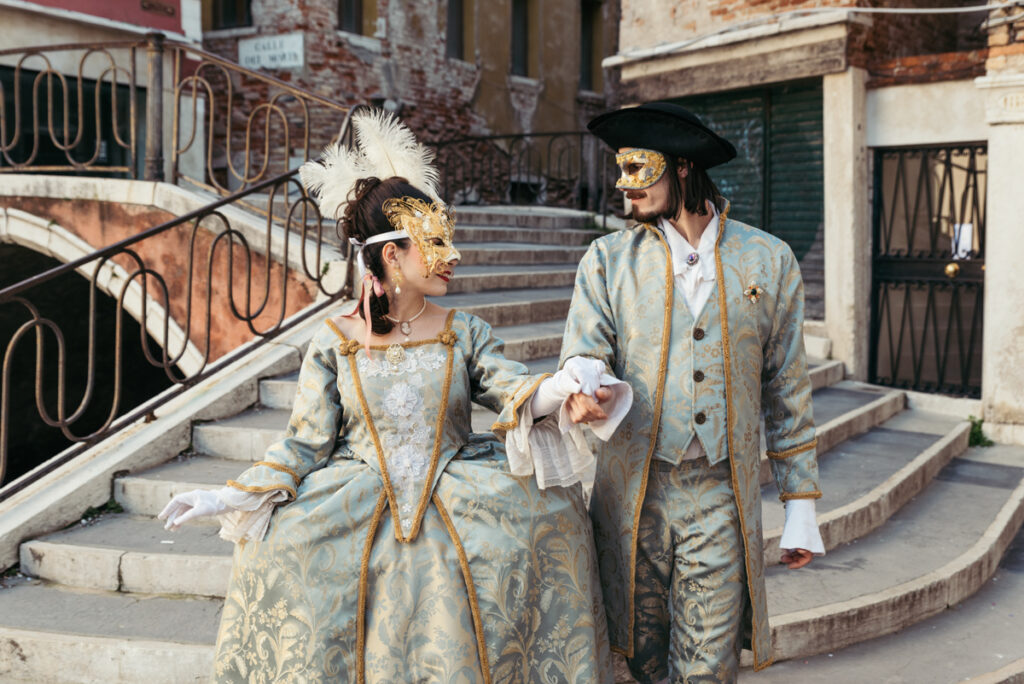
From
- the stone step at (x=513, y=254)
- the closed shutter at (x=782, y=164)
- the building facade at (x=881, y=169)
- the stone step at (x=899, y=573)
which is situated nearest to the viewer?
the stone step at (x=899, y=573)

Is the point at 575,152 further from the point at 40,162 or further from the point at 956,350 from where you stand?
the point at 956,350

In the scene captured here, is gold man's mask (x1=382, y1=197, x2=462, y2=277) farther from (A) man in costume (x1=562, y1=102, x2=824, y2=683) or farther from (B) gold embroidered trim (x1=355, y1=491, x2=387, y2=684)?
(B) gold embroidered trim (x1=355, y1=491, x2=387, y2=684)

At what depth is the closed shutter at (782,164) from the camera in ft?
26.1

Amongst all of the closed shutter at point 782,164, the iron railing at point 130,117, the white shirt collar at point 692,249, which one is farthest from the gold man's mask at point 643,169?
the closed shutter at point 782,164

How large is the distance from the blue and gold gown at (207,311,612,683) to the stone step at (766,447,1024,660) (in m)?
1.51

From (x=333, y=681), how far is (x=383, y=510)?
0.42 meters

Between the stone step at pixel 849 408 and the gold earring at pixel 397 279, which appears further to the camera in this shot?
the stone step at pixel 849 408

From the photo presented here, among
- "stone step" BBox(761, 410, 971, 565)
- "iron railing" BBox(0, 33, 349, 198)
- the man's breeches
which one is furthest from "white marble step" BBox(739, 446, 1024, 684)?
"iron railing" BBox(0, 33, 349, 198)

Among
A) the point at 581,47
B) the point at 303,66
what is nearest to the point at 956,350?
the point at 303,66

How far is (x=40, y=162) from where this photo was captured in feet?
35.3

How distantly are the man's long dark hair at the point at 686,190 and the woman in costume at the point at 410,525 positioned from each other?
1.81 ft

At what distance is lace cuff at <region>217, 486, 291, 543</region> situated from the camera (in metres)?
2.22

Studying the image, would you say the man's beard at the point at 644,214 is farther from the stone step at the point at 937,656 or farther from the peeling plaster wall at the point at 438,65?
the peeling plaster wall at the point at 438,65

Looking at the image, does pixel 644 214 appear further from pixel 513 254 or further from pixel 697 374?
pixel 513 254
